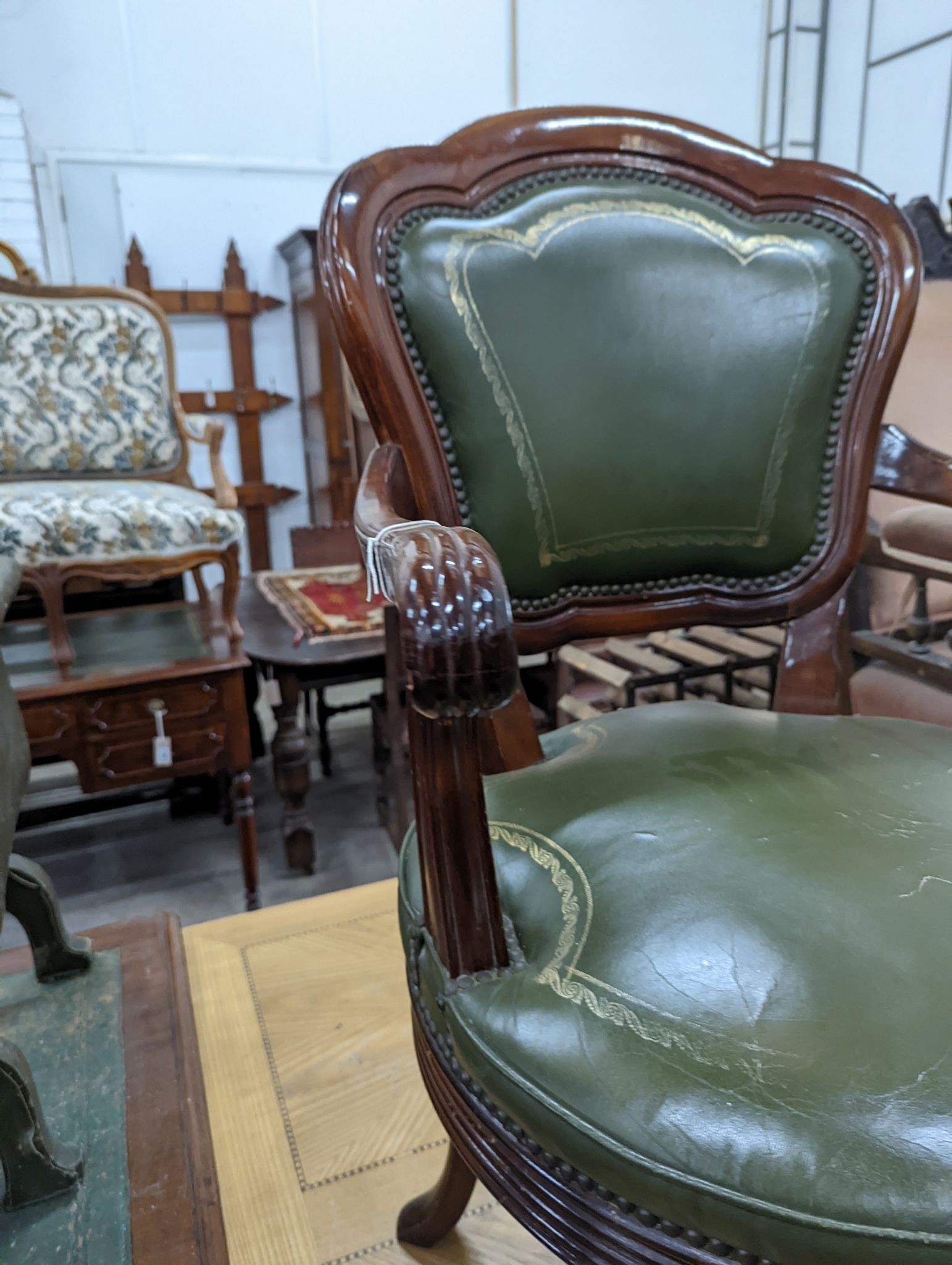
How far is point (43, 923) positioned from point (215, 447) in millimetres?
1463

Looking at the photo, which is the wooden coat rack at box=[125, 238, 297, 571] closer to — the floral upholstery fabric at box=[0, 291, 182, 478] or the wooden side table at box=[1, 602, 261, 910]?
the floral upholstery fabric at box=[0, 291, 182, 478]

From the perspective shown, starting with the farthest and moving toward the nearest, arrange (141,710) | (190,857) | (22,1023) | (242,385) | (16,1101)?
(242,385)
(190,857)
(141,710)
(22,1023)
(16,1101)

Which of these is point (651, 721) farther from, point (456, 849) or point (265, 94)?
point (265, 94)

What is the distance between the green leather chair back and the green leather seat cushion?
0.25 metres

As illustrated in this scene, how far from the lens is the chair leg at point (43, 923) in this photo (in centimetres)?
89

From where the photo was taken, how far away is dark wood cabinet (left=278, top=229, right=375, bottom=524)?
327 centimetres

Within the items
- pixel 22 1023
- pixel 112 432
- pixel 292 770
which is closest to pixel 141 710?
pixel 292 770

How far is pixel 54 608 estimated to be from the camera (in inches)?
66.7

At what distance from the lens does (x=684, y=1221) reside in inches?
15.5

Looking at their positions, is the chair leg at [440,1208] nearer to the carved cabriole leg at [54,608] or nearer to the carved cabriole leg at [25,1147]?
the carved cabriole leg at [25,1147]

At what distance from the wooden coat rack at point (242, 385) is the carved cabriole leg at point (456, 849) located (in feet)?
11.3

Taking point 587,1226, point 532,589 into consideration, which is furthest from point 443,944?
point 532,589

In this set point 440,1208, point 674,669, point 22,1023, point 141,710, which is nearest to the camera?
point 440,1208

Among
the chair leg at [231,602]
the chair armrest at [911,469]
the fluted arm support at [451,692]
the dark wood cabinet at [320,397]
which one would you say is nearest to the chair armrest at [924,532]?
the chair armrest at [911,469]
